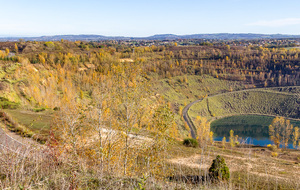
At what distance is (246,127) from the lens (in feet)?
279

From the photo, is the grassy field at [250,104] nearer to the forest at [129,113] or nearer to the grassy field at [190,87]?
the forest at [129,113]

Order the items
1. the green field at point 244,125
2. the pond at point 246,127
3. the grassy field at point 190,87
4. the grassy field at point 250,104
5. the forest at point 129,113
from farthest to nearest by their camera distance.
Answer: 1. the grassy field at point 190,87
2. the grassy field at point 250,104
3. the green field at point 244,125
4. the pond at point 246,127
5. the forest at point 129,113

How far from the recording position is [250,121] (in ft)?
302

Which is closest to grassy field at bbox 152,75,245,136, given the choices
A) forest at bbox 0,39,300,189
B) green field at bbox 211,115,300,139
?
forest at bbox 0,39,300,189

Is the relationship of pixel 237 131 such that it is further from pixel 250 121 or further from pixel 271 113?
pixel 271 113

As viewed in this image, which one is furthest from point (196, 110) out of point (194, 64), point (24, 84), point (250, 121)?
point (24, 84)

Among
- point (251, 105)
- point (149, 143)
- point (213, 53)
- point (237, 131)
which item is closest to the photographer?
point (149, 143)

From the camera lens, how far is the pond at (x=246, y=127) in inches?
2965

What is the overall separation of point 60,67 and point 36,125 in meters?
65.4

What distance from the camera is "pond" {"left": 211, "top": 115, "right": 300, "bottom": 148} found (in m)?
75.3

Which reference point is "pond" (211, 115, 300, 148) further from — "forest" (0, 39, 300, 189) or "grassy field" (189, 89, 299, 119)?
"forest" (0, 39, 300, 189)

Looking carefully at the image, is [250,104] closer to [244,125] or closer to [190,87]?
[244,125]

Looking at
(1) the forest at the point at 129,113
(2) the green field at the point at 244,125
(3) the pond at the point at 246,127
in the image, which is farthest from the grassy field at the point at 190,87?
(3) the pond at the point at 246,127

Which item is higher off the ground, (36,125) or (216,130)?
(36,125)
